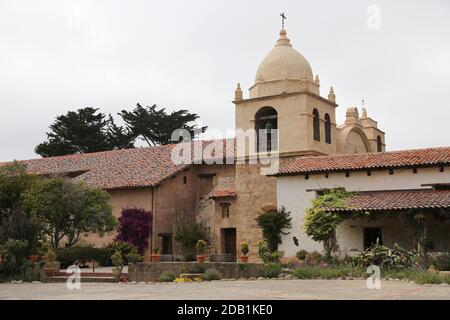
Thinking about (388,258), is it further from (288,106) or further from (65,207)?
(65,207)

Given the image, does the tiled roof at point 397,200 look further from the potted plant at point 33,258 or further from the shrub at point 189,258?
the potted plant at point 33,258

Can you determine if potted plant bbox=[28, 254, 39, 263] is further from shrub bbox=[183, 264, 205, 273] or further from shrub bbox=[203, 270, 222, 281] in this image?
shrub bbox=[203, 270, 222, 281]

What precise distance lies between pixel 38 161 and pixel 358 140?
2410cm

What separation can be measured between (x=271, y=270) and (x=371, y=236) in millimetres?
6054

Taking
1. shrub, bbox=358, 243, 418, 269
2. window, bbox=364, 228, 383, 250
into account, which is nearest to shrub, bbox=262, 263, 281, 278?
shrub, bbox=358, 243, 418, 269

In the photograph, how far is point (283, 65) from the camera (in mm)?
33531

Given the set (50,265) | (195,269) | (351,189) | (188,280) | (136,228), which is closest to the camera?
(188,280)

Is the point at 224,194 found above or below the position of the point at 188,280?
above

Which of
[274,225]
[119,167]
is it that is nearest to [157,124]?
[119,167]

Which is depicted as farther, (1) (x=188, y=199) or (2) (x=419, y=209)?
(1) (x=188, y=199)

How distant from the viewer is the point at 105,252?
112ft

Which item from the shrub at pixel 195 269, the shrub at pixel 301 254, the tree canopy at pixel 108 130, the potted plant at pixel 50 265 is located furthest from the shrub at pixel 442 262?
the tree canopy at pixel 108 130
